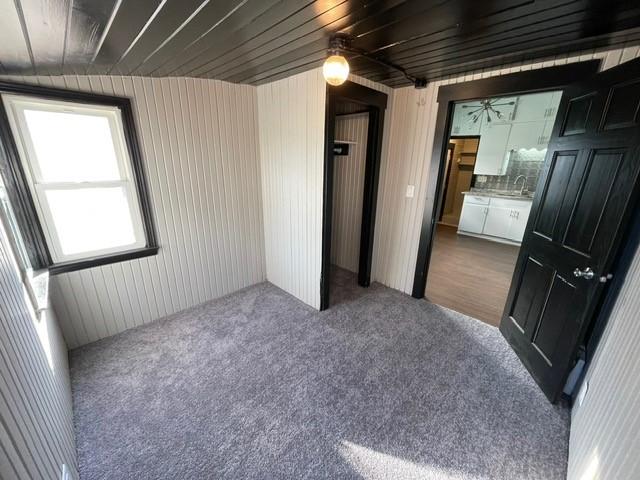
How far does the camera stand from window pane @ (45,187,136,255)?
6.77 feet

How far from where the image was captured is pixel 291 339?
94.3 inches

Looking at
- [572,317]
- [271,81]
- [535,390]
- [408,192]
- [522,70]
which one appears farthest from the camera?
[408,192]

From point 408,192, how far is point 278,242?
64.6 inches

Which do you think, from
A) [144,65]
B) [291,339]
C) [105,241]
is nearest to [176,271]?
[105,241]

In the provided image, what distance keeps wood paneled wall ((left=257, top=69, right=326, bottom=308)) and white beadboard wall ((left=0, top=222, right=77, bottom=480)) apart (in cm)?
201

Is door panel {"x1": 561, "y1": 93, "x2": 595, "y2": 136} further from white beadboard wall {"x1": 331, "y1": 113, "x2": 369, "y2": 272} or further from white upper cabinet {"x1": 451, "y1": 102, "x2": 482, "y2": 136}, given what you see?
white upper cabinet {"x1": 451, "y1": 102, "x2": 482, "y2": 136}

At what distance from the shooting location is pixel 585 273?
5.20 feet

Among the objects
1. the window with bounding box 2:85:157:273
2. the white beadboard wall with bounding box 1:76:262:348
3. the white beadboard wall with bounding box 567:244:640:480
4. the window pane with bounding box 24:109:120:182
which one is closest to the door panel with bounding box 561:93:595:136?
the white beadboard wall with bounding box 567:244:640:480

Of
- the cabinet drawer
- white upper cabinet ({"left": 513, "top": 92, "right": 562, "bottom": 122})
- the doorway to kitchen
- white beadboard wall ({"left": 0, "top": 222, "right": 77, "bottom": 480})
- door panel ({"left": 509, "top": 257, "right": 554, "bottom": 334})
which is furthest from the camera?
the cabinet drawer

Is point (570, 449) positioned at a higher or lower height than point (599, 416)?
lower

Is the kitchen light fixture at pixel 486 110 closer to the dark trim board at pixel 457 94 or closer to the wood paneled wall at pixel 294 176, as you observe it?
the dark trim board at pixel 457 94

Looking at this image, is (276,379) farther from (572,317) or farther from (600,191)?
(600,191)

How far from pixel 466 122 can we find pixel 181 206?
581 centimetres

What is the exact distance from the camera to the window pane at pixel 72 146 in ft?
6.22
